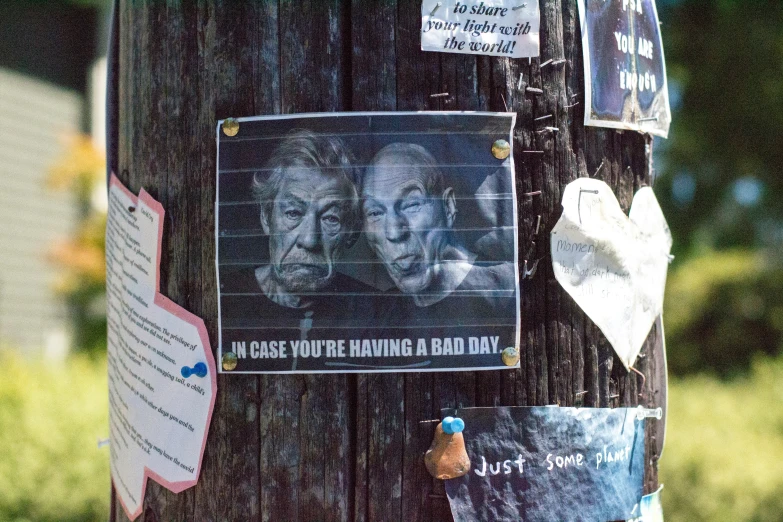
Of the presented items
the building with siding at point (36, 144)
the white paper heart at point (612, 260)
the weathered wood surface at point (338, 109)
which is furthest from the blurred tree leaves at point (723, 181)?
the weathered wood surface at point (338, 109)

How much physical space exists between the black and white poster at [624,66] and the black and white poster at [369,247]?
0.30 meters

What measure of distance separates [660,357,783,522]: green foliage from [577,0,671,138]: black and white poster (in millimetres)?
3613

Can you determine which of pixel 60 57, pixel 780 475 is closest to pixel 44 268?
pixel 60 57

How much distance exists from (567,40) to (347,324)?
28.8 inches

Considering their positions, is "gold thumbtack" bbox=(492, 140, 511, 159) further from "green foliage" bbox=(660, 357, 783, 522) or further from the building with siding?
the building with siding

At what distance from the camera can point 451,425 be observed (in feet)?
5.48

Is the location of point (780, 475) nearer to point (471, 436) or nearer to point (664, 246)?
point (664, 246)

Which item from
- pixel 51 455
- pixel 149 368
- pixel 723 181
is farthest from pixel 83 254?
pixel 723 181

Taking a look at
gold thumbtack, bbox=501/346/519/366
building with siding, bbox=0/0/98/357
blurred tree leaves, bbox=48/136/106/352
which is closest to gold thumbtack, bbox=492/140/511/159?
gold thumbtack, bbox=501/346/519/366

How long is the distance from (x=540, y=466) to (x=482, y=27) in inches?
34.3

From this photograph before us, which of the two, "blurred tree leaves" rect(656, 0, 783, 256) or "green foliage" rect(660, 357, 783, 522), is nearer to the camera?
"green foliage" rect(660, 357, 783, 522)

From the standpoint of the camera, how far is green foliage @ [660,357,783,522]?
5.04 m

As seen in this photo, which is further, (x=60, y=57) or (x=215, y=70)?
(x=60, y=57)

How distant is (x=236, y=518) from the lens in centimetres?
174
